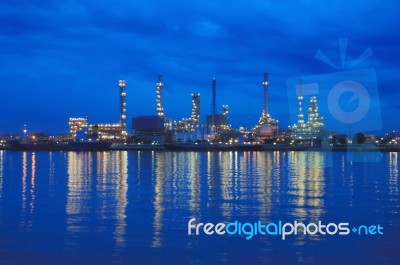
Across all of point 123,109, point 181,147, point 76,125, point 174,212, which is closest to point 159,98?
point 123,109

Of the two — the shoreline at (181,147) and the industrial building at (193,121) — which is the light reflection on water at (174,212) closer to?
the shoreline at (181,147)

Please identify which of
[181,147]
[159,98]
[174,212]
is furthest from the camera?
[159,98]

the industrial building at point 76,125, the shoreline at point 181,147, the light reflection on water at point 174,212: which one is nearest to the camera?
the light reflection on water at point 174,212

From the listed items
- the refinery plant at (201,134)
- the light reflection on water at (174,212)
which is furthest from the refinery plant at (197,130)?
the light reflection on water at (174,212)

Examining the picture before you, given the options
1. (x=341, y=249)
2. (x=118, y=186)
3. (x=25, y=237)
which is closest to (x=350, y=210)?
(x=341, y=249)

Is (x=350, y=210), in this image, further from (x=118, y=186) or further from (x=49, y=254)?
(x=118, y=186)

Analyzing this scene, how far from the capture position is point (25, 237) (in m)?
9.38

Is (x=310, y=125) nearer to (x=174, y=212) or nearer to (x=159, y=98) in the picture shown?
(x=159, y=98)

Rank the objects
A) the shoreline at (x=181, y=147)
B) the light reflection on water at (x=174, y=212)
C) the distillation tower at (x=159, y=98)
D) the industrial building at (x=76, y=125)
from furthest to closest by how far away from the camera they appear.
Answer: the industrial building at (x=76, y=125) → the distillation tower at (x=159, y=98) → the shoreline at (x=181, y=147) → the light reflection on water at (x=174, y=212)

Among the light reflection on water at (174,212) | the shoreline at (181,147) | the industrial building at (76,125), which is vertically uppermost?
the industrial building at (76,125)

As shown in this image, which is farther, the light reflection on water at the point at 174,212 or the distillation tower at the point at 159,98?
the distillation tower at the point at 159,98

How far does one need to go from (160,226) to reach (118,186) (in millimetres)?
8524

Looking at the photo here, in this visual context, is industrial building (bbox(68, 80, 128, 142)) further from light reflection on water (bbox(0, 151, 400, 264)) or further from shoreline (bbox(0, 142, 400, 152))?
light reflection on water (bbox(0, 151, 400, 264))

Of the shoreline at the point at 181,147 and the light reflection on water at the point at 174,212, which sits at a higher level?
the shoreline at the point at 181,147
